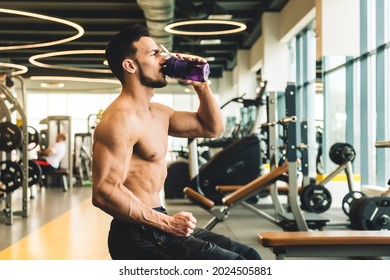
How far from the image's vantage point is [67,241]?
4727 mm

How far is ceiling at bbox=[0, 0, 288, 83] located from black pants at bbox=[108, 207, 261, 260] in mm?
3858

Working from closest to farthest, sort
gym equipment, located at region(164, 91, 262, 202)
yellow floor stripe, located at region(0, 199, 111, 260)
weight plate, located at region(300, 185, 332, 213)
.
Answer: yellow floor stripe, located at region(0, 199, 111, 260)
weight plate, located at region(300, 185, 332, 213)
gym equipment, located at region(164, 91, 262, 202)

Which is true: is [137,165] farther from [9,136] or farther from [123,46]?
[9,136]

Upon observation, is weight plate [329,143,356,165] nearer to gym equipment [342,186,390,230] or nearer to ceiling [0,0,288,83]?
gym equipment [342,186,390,230]

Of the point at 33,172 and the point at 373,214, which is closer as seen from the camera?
the point at 373,214

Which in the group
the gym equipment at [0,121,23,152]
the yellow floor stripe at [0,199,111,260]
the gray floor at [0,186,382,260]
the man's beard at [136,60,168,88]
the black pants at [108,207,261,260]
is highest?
the man's beard at [136,60,168,88]

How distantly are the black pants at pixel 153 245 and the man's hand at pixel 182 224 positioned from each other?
36mm

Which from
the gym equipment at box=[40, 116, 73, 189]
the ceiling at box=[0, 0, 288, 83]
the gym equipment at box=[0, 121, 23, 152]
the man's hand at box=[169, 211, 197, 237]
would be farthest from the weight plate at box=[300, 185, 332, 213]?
the gym equipment at box=[40, 116, 73, 189]

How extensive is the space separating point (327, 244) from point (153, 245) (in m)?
1.15

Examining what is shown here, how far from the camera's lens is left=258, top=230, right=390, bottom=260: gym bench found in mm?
2660

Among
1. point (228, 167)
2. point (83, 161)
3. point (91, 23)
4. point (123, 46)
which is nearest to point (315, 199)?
Result: point (228, 167)
